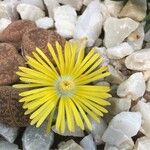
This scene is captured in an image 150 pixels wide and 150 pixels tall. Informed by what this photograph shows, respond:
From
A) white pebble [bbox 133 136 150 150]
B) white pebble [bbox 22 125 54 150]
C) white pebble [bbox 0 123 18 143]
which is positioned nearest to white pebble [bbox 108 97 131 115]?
white pebble [bbox 133 136 150 150]

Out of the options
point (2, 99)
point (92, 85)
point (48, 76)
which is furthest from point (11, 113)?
point (92, 85)

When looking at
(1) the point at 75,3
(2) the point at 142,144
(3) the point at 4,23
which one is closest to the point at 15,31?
(3) the point at 4,23

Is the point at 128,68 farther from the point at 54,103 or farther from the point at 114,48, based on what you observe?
the point at 54,103

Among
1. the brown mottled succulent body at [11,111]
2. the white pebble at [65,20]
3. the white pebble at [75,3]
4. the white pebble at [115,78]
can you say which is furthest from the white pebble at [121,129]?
the white pebble at [75,3]

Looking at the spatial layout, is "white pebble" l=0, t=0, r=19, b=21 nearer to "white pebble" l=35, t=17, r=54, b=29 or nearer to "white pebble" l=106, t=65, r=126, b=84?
"white pebble" l=35, t=17, r=54, b=29

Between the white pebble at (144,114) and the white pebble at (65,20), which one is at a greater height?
the white pebble at (65,20)

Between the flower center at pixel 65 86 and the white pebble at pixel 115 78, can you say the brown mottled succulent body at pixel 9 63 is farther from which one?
the white pebble at pixel 115 78
